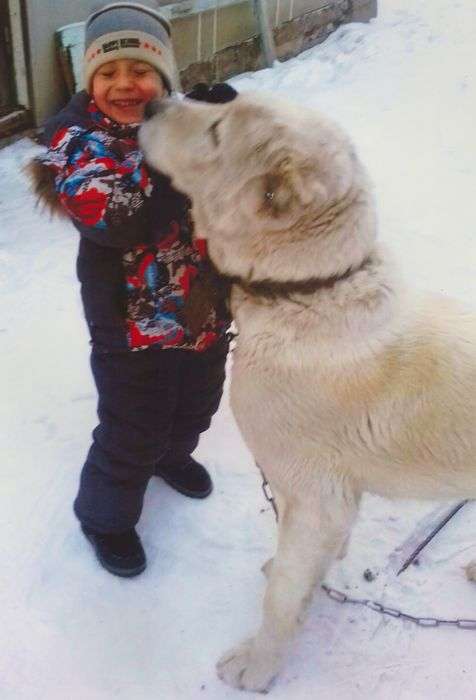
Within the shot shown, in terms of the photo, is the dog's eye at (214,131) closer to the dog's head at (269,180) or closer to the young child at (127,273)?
the dog's head at (269,180)

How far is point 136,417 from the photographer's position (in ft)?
6.91

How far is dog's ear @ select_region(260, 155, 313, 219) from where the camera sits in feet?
5.13

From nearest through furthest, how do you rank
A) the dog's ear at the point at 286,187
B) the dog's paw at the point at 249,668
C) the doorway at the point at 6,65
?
the dog's ear at the point at 286,187 < the dog's paw at the point at 249,668 < the doorway at the point at 6,65

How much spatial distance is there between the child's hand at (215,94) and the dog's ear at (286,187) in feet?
0.97

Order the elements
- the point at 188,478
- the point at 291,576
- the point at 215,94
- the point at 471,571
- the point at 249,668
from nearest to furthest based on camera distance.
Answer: the point at 215,94 → the point at 291,576 → the point at 249,668 → the point at 471,571 → the point at 188,478

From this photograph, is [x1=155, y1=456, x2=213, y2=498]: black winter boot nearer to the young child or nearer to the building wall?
the young child

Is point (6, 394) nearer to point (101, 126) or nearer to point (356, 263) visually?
point (101, 126)

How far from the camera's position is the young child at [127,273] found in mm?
1698

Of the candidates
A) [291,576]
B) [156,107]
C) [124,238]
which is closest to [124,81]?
[156,107]

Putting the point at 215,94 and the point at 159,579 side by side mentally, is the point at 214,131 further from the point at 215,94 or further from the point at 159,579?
the point at 159,579

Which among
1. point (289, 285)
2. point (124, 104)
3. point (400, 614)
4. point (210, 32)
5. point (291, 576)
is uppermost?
point (124, 104)

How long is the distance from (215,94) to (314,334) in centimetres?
67

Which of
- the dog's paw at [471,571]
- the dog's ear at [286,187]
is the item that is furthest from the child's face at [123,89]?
the dog's paw at [471,571]

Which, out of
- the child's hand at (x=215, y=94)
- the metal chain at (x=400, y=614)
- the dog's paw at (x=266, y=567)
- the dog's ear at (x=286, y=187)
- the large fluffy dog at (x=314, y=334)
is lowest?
the metal chain at (x=400, y=614)
